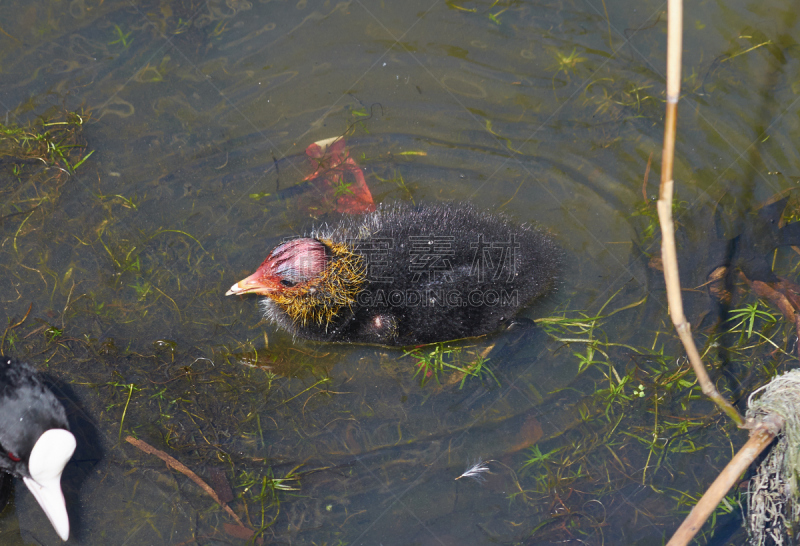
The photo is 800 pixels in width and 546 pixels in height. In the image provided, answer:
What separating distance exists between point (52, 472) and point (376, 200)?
2.90 meters

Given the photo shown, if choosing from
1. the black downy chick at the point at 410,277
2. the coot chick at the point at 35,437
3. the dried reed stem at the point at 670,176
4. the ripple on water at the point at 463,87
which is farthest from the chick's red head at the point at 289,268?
the dried reed stem at the point at 670,176

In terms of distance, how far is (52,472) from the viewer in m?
3.45

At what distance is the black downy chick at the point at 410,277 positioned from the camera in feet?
11.0

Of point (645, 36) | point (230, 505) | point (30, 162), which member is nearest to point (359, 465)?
point (230, 505)

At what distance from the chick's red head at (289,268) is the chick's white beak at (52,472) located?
148 centimetres

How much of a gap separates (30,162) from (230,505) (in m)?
2.96

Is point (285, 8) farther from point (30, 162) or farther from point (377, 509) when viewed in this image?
point (377, 509)

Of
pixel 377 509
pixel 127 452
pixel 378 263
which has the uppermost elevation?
pixel 378 263

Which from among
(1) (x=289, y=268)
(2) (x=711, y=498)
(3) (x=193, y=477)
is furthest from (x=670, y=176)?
(3) (x=193, y=477)

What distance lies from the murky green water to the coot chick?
0.28 m

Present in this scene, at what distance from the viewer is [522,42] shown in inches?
161

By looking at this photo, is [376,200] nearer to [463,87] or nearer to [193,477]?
[463,87]

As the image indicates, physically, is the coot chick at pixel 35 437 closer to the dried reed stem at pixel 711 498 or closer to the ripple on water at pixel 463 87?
the ripple on water at pixel 463 87

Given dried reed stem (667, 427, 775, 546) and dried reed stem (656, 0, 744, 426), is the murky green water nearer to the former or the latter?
dried reed stem (667, 427, 775, 546)
